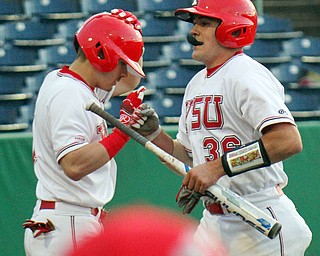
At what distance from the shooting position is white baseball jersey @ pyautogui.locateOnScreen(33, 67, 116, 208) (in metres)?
3.82

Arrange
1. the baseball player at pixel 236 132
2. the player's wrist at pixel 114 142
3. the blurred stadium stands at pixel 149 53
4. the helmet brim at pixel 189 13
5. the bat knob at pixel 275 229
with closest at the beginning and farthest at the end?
the bat knob at pixel 275 229, the baseball player at pixel 236 132, the player's wrist at pixel 114 142, the helmet brim at pixel 189 13, the blurred stadium stands at pixel 149 53

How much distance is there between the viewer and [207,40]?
4.09 metres

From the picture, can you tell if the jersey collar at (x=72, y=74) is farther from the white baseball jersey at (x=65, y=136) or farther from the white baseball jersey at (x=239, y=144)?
the white baseball jersey at (x=239, y=144)

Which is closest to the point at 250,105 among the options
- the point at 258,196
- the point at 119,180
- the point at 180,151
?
the point at 258,196

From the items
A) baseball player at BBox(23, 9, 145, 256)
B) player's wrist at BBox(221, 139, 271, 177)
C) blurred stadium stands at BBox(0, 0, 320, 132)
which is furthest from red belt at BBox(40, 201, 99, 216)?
blurred stadium stands at BBox(0, 0, 320, 132)

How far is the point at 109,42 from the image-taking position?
403cm

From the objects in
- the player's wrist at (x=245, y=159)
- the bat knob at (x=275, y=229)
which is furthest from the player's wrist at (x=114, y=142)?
the bat knob at (x=275, y=229)

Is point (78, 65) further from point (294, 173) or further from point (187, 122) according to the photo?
point (294, 173)

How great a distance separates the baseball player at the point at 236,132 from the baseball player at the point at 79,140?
0.34 metres

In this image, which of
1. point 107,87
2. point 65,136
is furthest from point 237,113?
point 65,136

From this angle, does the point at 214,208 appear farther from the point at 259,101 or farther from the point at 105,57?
the point at 105,57

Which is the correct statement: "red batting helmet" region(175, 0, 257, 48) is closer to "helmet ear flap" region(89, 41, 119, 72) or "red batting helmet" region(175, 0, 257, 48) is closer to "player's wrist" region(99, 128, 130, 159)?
"helmet ear flap" region(89, 41, 119, 72)

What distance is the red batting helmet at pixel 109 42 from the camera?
157 inches

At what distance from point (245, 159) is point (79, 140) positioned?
0.76m
